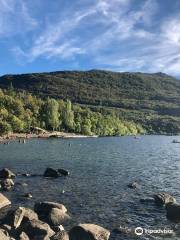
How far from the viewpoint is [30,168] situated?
86.1 m

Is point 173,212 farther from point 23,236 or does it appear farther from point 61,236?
point 23,236

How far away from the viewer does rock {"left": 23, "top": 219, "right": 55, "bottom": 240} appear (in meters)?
35.6

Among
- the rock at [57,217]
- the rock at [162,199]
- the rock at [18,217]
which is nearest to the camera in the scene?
the rock at [18,217]

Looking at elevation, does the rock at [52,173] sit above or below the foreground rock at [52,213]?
above

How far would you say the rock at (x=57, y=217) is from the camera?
42022mm

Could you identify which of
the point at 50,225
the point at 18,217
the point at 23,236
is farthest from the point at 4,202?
the point at 23,236

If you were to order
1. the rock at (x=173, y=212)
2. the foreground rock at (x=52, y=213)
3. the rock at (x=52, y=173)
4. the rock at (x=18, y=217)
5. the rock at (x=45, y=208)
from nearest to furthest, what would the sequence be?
1. the rock at (x=18, y=217)
2. the foreground rock at (x=52, y=213)
3. the rock at (x=173, y=212)
4. the rock at (x=45, y=208)
5. the rock at (x=52, y=173)

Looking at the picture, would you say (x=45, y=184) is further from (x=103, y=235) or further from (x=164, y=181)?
(x=103, y=235)

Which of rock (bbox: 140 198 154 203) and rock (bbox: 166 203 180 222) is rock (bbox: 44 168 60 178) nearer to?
rock (bbox: 140 198 154 203)

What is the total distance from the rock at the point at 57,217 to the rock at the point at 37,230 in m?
3.91

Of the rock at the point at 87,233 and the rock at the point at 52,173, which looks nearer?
the rock at the point at 87,233

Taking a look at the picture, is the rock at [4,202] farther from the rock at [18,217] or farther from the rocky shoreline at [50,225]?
the rock at [18,217]

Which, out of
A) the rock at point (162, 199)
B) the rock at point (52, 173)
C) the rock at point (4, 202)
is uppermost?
the rock at point (52, 173)

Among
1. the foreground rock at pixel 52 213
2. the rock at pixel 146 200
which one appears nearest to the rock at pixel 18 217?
the foreground rock at pixel 52 213
